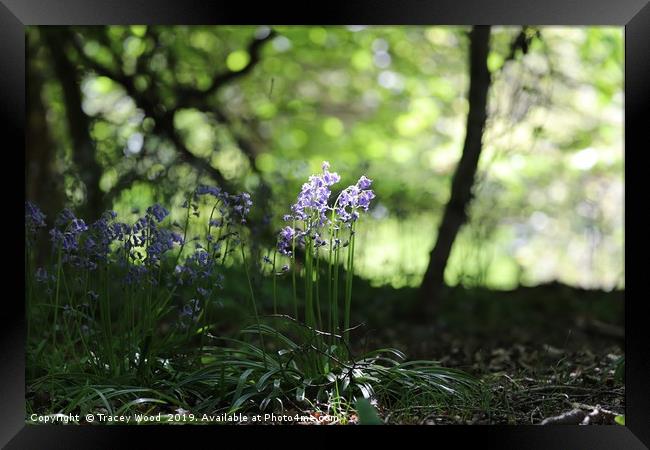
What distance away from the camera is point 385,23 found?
2217 millimetres

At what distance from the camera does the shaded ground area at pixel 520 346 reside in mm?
2365

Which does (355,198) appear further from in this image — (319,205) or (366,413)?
(366,413)

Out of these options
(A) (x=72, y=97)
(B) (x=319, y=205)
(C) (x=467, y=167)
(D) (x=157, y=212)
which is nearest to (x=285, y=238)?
(B) (x=319, y=205)

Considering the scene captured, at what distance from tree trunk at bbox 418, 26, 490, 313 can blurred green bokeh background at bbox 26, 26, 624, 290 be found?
0.18 meters

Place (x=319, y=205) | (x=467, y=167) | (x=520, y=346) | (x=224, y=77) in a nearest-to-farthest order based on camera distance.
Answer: (x=319, y=205) → (x=520, y=346) → (x=467, y=167) → (x=224, y=77)

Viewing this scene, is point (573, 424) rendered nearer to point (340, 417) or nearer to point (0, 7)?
point (340, 417)

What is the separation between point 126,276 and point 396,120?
4489 millimetres

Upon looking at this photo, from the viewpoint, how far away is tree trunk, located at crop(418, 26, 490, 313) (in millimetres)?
3943

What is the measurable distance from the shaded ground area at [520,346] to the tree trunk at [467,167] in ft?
1.25

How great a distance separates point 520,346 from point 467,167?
1.23 m

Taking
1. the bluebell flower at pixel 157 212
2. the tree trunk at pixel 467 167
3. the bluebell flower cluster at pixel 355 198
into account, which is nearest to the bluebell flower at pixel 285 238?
the bluebell flower cluster at pixel 355 198

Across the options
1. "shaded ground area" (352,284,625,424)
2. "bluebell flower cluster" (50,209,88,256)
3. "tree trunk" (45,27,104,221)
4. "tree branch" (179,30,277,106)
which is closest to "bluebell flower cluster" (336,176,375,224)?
"shaded ground area" (352,284,625,424)

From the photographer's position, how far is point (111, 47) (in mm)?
4801

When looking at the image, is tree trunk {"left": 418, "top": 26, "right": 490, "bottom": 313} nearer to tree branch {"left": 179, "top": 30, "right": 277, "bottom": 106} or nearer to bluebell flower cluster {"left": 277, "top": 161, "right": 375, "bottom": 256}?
bluebell flower cluster {"left": 277, "top": 161, "right": 375, "bottom": 256}
